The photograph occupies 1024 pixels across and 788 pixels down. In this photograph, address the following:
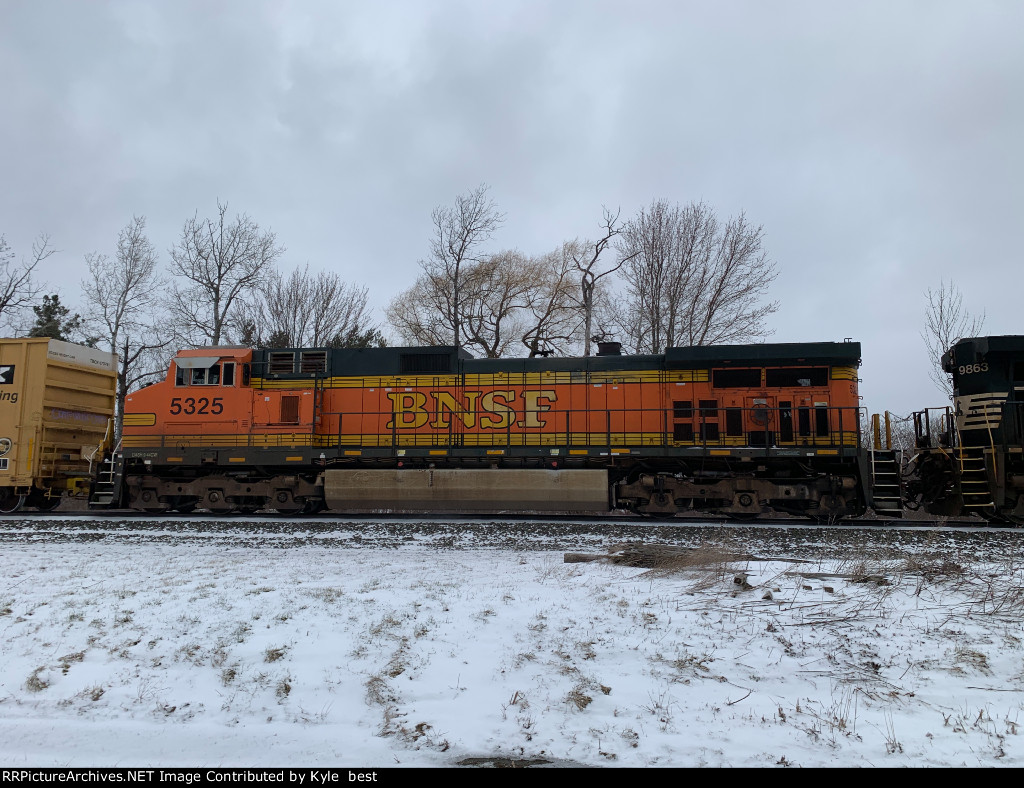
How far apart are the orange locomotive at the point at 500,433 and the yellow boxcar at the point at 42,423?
137cm

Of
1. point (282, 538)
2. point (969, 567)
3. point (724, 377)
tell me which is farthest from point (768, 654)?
point (724, 377)

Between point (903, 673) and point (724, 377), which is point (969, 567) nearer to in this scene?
point (903, 673)

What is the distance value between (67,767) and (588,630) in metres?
3.41

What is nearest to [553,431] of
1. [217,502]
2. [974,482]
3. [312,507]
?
[312,507]

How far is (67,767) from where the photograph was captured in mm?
3174

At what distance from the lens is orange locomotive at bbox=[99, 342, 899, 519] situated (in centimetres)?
1252

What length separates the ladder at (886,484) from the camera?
11750mm

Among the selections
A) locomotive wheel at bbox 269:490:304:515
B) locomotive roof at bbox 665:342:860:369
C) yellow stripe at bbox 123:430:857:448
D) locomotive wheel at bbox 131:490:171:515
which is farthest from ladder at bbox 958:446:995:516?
locomotive wheel at bbox 131:490:171:515

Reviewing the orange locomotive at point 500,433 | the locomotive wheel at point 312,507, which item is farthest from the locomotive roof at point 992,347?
the locomotive wheel at point 312,507

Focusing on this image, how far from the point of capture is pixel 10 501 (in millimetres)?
14266

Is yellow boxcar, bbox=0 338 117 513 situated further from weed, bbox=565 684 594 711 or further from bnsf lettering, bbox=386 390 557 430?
weed, bbox=565 684 594 711

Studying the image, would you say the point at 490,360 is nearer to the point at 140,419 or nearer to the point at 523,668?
the point at 140,419

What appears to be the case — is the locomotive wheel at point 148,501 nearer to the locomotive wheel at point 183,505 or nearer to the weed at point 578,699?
the locomotive wheel at point 183,505

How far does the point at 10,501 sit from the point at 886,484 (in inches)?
729
